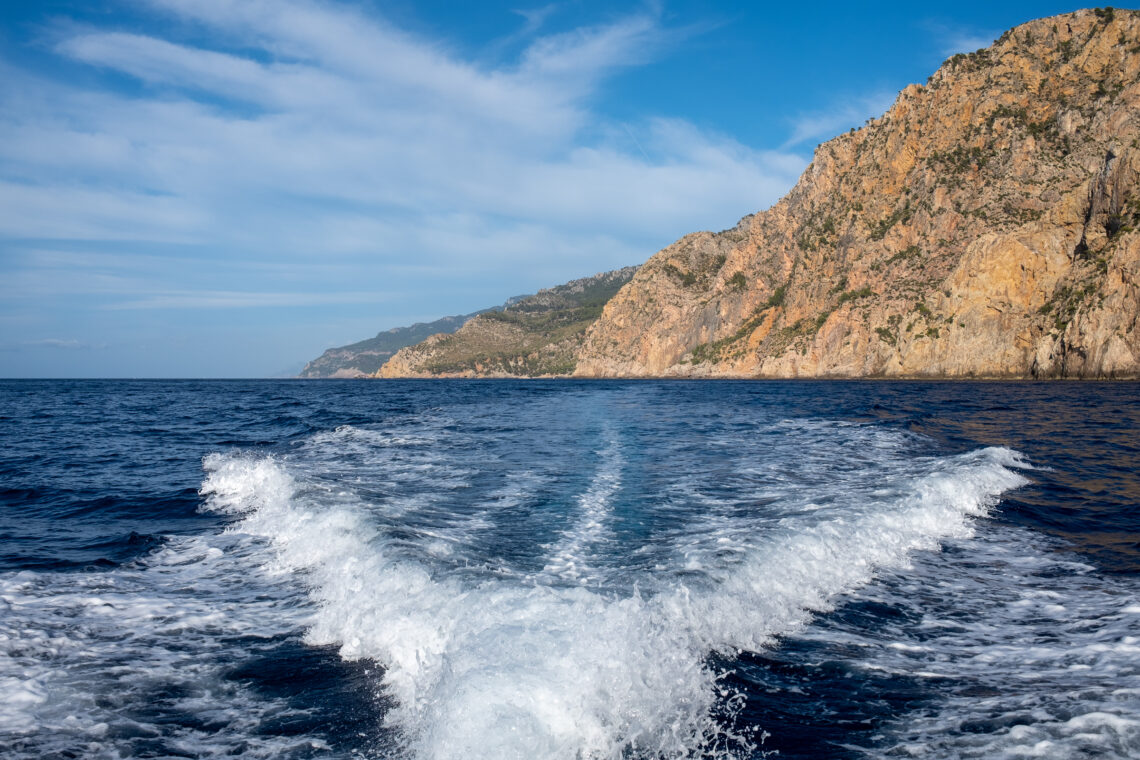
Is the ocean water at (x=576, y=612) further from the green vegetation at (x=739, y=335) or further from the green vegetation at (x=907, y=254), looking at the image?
the green vegetation at (x=739, y=335)

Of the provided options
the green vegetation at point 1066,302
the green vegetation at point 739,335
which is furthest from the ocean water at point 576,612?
the green vegetation at point 739,335

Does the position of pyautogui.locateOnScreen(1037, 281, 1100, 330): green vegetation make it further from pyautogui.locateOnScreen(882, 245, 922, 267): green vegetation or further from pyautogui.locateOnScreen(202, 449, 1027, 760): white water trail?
pyautogui.locateOnScreen(202, 449, 1027, 760): white water trail

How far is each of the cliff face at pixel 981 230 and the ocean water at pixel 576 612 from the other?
6620 cm

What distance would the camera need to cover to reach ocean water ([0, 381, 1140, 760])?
174 inches

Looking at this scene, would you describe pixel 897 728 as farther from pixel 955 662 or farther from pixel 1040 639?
→ pixel 1040 639

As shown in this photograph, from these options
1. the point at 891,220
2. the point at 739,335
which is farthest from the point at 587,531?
the point at 739,335

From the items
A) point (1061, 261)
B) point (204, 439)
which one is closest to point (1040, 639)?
point (204, 439)

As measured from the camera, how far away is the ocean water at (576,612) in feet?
14.5

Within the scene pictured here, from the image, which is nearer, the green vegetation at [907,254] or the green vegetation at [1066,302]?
the green vegetation at [1066,302]

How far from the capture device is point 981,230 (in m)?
87.1

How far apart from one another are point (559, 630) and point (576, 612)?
41 cm

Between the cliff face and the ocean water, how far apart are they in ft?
217

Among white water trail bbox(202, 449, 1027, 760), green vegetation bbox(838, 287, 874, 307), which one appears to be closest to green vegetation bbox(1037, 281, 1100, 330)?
green vegetation bbox(838, 287, 874, 307)

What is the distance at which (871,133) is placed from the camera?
412 feet
